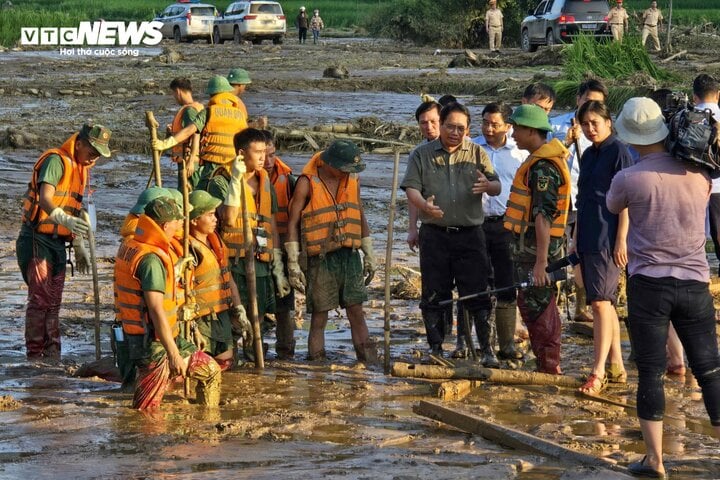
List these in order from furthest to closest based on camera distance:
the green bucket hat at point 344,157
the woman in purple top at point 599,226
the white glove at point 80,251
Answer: the white glove at point 80,251
the green bucket hat at point 344,157
the woman in purple top at point 599,226

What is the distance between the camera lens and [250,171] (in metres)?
8.44

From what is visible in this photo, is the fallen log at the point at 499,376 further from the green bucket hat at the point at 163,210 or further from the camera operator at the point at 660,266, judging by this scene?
the green bucket hat at the point at 163,210

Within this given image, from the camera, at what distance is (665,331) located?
597cm

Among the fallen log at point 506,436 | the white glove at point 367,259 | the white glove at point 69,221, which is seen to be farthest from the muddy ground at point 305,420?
the white glove at point 69,221

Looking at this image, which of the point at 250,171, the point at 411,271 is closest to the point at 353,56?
the point at 411,271

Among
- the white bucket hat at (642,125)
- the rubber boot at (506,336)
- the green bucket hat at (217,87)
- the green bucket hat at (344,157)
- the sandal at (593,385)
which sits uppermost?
the green bucket hat at (217,87)

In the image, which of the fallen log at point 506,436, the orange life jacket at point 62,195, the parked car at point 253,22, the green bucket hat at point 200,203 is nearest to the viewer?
the fallen log at point 506,436

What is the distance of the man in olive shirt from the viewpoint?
27.6 ft

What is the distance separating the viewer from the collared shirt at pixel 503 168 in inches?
348

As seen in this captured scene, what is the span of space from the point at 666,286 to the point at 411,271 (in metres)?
5.34

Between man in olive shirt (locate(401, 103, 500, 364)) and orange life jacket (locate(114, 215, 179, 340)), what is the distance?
6.20ft

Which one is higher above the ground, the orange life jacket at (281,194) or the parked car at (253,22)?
the parked car at (253,22)

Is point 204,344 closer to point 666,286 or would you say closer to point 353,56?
point 666,286

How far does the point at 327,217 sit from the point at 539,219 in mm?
1477
